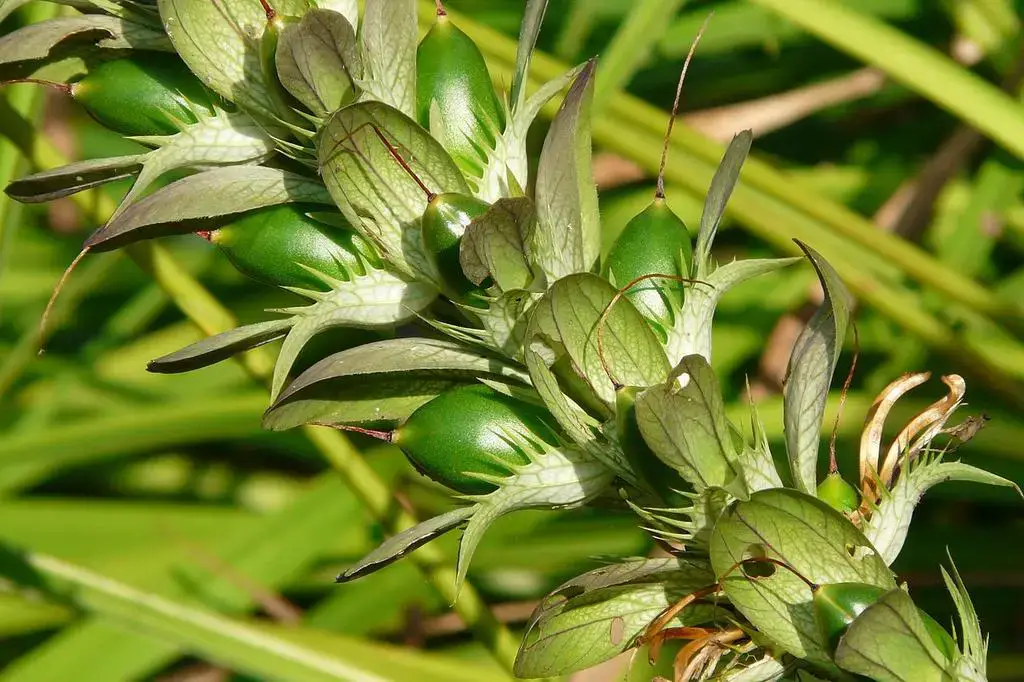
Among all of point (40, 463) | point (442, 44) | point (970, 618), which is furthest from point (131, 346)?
point (970, 618)

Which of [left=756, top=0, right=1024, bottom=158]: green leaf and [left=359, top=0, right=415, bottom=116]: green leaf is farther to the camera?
[left=756, top=0, right=1024, bottom=158]: green leaf

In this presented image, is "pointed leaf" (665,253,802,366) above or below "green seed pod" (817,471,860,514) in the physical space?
above

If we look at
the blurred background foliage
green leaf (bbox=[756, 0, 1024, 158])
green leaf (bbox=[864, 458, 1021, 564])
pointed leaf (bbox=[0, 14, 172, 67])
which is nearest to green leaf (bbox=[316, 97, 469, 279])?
pointed leaf (bbox=[0, 14, 172, 67])

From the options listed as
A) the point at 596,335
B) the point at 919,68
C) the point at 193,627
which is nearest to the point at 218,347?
the point at 596,335

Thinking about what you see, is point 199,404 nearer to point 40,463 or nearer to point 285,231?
point 40,463

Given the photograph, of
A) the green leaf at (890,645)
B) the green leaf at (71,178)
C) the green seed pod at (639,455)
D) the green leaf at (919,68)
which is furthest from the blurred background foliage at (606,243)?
the green leaf at (890,645)

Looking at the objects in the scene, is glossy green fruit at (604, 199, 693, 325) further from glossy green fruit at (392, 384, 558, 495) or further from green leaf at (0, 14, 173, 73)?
green leaf at (0, 14, 173, 73)

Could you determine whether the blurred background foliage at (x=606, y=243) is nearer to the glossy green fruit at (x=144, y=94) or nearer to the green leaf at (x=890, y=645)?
the glossy green fruit at (x=144, y=94)
